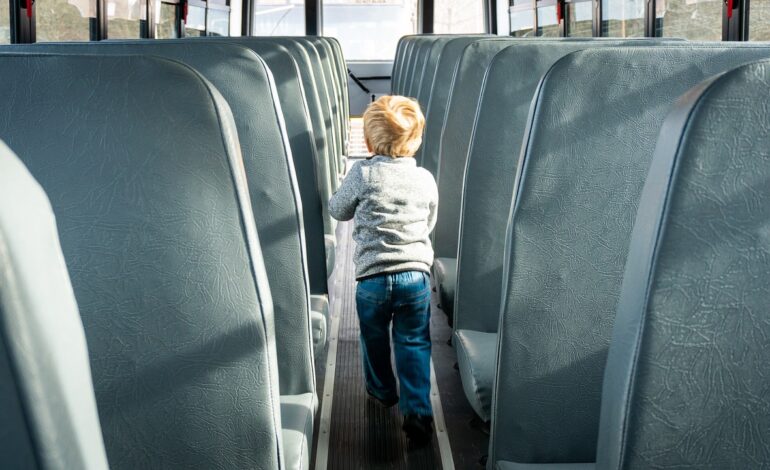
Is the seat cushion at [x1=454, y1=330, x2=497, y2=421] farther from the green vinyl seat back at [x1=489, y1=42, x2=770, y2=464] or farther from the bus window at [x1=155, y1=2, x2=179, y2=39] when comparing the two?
the bus window at [x1=155, y1=2, x2=179, y2=39]

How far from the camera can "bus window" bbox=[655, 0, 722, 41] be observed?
327cm

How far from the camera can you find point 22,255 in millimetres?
375

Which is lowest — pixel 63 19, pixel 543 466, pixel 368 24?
pixel 543 466

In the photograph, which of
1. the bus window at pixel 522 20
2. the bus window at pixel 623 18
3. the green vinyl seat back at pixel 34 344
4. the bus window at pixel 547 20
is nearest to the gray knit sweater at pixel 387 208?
the green vinyl seat back at pixel 34 344

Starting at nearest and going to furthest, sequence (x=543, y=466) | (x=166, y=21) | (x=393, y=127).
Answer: (x=543, y=466) → (x=393, y=127) → (x=166, y=21)

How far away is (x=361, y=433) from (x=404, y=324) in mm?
327

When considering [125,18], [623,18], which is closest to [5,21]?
[125,18]

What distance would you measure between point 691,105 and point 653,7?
3.65 meters

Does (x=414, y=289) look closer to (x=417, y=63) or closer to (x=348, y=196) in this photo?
(x=348, y=196)

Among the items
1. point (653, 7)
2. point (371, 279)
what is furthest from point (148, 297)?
point (653, 7)

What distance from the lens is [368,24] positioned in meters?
9.79

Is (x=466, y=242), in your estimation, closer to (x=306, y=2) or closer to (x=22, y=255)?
(x=22, y=255)

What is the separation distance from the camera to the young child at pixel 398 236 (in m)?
2.14

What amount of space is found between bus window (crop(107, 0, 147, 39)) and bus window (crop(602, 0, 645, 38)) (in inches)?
116
